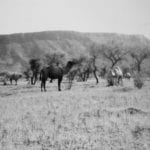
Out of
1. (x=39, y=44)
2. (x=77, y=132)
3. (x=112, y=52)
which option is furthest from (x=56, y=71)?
(x=39, y=44)

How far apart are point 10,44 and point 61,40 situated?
1610 inches

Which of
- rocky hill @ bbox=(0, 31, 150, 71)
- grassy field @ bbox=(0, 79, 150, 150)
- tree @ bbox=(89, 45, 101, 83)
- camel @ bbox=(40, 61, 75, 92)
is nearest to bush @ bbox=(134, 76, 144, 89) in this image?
camel @ bbox=(40, 61, 75, 92)

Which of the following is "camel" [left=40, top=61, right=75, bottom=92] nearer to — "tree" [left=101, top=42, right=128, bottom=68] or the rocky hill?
"tree" [left=101, top=42, right=128, bottom=68]

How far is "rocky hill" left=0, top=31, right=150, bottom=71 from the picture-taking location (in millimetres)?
116325

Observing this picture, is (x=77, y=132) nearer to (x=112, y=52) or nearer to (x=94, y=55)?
(x=94, y=55)

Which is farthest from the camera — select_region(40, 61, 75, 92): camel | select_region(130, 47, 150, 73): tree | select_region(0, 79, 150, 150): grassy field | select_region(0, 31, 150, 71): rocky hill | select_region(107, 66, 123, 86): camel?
select_region(0, 31, 150, 71): rocky hill

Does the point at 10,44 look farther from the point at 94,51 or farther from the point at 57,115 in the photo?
the point at 57,115

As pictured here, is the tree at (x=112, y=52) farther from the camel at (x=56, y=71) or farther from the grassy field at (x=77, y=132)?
the grassy field at (x=77, y=132)

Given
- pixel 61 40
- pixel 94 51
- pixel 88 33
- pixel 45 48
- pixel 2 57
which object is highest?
pixel 88 33

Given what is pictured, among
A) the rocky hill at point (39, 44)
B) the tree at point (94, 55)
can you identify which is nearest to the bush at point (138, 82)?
the tree at point (94, 55)

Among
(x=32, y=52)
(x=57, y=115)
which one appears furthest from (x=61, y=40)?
(x=57, y=115)

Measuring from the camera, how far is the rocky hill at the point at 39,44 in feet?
382

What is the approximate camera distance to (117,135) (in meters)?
4.60

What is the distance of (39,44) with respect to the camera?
139625 millimetres
